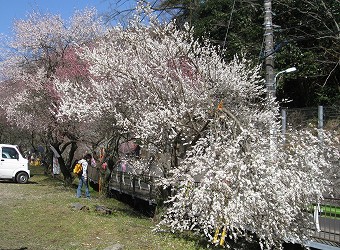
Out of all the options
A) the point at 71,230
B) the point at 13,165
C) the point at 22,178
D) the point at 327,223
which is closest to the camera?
the point at 327,223

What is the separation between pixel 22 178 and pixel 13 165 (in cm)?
79

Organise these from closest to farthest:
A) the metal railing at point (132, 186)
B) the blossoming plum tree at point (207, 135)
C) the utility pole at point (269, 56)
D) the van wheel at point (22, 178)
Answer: the blossoming plum tree at point (207, 135) < the utility pole at point (269, 56) < the metal railing at point (132, 186) < the van wheel at point (22, 178)

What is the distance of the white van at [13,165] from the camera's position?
20672 millimetres

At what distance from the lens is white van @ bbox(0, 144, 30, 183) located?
20672mm

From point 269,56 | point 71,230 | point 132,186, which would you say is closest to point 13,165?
point 132,186

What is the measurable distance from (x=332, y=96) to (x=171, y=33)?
11527mm

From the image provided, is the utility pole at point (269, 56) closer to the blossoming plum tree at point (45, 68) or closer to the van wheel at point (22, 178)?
the blossoming plum tree at point (45, 68)

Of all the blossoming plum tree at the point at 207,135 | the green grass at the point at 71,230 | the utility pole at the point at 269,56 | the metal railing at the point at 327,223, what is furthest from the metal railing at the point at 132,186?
the metal railing at the point at 327,223

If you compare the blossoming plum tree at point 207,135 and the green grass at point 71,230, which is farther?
the green grass at point 71,230

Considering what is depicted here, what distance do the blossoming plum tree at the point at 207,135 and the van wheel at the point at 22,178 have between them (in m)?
10.6

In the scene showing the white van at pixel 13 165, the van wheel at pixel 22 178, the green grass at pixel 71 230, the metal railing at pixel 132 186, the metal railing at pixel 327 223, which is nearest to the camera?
the metal railing at pixel 327 223

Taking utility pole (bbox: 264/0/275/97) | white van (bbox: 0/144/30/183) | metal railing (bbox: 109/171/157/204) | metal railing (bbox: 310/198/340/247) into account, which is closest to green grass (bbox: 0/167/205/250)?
metal railing (bbox: 109/171/157/204)

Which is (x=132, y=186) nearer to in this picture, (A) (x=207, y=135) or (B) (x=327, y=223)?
(A) (x=207, y=135)

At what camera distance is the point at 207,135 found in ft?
29.9
